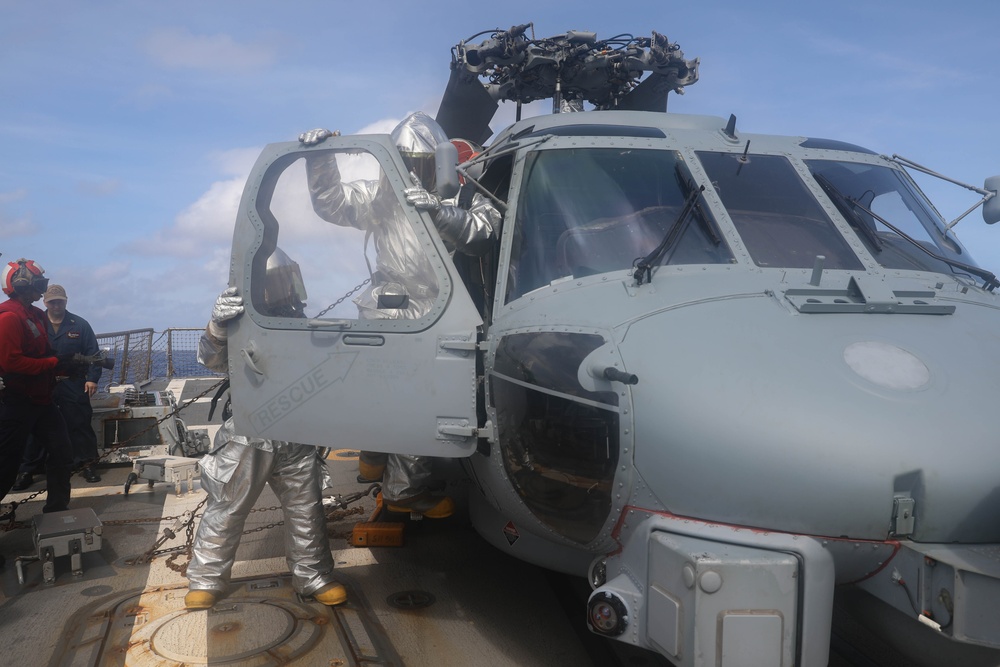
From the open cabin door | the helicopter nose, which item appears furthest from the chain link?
the helicopter nose

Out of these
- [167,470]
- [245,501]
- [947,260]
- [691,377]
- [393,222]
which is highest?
[393,222]

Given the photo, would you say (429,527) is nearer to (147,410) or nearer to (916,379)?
(916,379)

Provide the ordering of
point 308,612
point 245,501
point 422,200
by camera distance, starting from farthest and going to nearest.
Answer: point 245,501 → point 308,612 → point 422,200

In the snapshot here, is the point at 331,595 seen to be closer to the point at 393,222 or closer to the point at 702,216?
the point at 393,222

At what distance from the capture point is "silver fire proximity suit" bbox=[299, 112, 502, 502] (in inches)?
145

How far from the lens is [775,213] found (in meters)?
3.47

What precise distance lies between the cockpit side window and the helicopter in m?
0.01

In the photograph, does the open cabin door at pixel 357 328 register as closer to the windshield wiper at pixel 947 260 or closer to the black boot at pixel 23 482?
the windshield wiper at pixel 947 260

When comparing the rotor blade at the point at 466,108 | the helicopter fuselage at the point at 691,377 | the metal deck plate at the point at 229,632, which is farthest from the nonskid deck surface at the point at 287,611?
the rotor blade at the point at 466,108

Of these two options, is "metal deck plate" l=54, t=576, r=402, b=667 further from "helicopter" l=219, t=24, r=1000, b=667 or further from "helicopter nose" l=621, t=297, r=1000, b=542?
"helicopter nose" l=621, t=297, r=1000, b=542

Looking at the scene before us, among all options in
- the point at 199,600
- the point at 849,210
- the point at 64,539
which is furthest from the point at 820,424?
the point at 64,539

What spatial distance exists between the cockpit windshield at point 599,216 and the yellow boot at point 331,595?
1809mm

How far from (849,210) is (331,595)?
304 cm

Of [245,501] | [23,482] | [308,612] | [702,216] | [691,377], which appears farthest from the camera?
[23,482]
